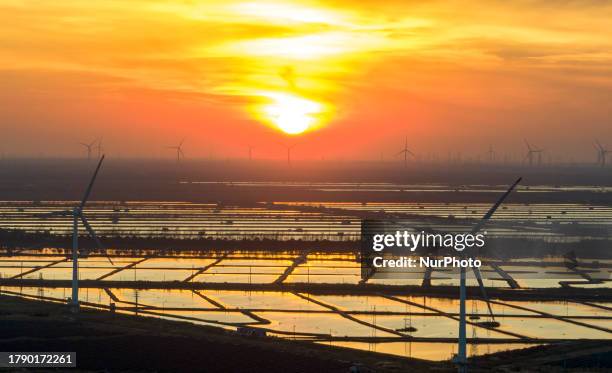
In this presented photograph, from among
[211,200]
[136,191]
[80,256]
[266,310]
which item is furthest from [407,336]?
[136,191]

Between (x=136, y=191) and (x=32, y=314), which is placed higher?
(x=136, y=191)

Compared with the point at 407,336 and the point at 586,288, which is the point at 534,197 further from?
the point at 407,336

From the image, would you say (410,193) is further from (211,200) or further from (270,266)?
(270,266)

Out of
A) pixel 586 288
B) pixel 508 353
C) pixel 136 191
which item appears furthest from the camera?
pixel 136 191

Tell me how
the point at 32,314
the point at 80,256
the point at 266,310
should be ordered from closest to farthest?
the point at 32,314 < the point at 266,310 < the point at 80,256

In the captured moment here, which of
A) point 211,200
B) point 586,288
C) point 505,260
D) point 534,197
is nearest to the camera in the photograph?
point 586,288

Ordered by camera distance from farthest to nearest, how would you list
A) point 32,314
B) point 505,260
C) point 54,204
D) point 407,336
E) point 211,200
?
point 211,200
point 54,204
point 505,260
point 32,314
point 407,336

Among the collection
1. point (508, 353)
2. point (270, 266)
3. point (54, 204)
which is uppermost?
point (54, 204)

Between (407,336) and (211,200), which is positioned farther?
(211,200)

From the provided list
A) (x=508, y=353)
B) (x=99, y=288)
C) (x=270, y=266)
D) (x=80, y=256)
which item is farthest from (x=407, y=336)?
(x=80, y=256)
